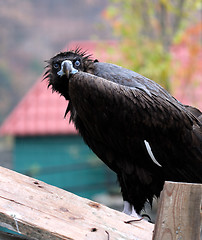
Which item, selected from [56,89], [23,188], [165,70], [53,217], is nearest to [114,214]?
[53,217]

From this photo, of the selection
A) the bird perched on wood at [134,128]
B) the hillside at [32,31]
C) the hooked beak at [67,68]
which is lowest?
the bird perched on wood at [134,128]

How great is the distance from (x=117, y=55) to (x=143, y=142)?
664 cm

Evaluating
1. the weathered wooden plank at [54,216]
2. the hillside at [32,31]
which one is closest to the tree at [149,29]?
the weathered wooden plank at [54,216]

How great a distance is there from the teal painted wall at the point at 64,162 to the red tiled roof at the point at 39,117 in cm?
25

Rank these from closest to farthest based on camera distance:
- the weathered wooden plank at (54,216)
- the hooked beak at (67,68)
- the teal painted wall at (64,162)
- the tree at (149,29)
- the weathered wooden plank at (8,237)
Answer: the weathered wooden plank at (54,216)
the weathered wooden plank at (8,237)
the hooked beak at (67,68)
the tree at (149,29)
the teal painted wall at (64,162)

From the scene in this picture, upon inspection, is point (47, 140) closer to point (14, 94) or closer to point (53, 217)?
point (53, 217)

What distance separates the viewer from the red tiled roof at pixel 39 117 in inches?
409

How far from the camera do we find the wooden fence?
1843mm

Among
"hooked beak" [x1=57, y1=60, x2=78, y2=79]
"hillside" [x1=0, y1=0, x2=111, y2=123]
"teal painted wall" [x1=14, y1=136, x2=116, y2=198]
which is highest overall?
"hillside" [x1=0, y1=0, x2=111, y2=123]

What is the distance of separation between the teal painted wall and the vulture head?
257 inches

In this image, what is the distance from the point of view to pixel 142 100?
342cm

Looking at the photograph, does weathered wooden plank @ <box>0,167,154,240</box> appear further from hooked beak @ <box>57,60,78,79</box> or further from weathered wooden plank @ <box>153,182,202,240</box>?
hooked beak @ <box>57,60,78,79</box>

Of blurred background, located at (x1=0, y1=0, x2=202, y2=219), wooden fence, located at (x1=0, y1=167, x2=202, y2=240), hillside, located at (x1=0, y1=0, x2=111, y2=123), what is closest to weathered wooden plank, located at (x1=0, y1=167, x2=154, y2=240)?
wooden fence, located at (x1=0, y1=167, x2=202, y2=240)

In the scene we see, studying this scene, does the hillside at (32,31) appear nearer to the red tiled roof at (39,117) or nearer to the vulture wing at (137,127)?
the red tiled roof at (39,117)
